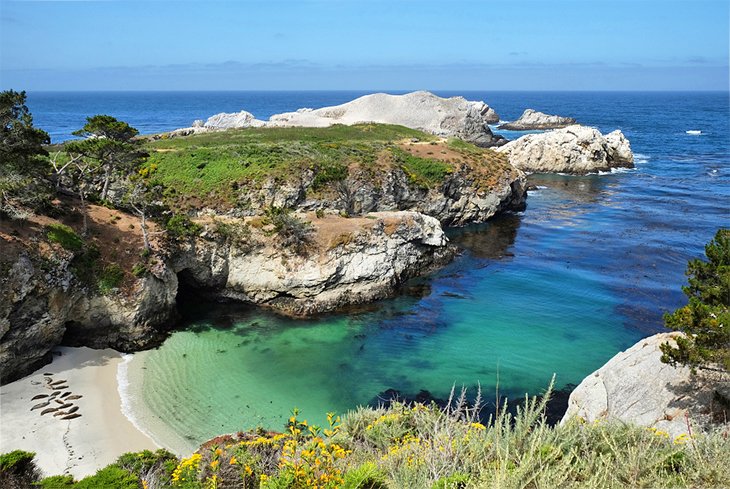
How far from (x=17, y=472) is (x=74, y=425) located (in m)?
6.70

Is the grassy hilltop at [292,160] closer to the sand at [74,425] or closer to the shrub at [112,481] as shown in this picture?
the sand at [74,425]

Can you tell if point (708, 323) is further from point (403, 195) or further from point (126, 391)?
point (403, 195)

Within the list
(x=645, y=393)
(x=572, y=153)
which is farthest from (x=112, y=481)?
(x=572, y=153)

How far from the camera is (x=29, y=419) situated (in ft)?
69.1

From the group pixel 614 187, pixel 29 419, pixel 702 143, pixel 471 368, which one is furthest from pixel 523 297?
pixel 702 143

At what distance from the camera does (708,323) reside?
1563 centimetres

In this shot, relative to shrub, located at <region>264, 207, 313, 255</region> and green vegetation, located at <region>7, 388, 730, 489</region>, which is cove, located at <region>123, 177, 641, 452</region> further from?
green vegetation, located at <region>7, 388, 730, 489</region>

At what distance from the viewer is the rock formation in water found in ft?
342

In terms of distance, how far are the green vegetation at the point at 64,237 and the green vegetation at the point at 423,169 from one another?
1374 inches

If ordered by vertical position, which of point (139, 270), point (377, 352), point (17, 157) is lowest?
point (377, 352)

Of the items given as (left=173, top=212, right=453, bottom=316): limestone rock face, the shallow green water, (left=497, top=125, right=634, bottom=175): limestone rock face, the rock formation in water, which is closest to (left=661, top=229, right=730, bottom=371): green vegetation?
the shallow green water

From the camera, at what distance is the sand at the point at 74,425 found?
1891 centimetres

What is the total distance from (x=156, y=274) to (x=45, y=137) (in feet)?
33.9

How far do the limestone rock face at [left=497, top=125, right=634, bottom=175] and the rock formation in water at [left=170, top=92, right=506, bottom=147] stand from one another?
763 inches
